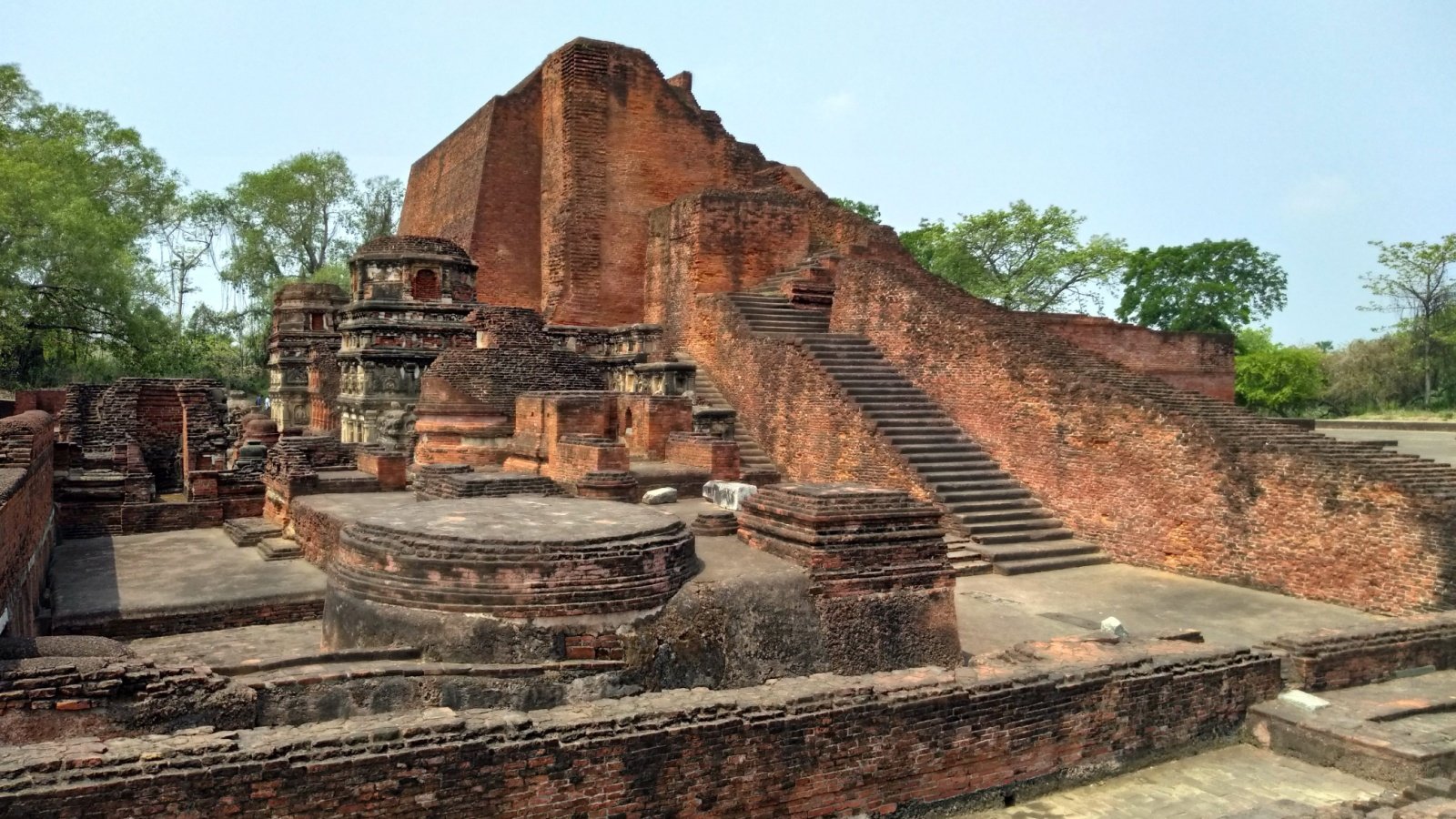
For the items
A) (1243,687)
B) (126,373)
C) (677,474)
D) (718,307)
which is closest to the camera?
(1243,687)

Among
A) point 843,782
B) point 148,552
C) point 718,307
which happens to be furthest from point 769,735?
point 718,307

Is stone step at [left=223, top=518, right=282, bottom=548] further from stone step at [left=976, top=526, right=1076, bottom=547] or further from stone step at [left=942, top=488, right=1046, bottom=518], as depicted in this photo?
stone step at [left=976, top=526, right=1076, bottom=547]

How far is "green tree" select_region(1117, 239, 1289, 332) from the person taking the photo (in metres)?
35.3

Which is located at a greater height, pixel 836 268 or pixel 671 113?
pixel 671 113

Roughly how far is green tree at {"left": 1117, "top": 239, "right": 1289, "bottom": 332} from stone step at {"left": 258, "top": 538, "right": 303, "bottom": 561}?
33.1 metres

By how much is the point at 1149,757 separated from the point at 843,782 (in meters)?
1.93

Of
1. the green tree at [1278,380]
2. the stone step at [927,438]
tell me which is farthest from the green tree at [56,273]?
the green tree at [1278,380]

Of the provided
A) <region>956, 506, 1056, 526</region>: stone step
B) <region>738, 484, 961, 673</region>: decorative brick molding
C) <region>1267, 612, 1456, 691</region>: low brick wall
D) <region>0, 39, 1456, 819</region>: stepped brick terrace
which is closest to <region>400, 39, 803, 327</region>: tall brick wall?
<region>0, 39, 1456, 819</region>: stepped brick terrace

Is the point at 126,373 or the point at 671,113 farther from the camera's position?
the point at 126,373

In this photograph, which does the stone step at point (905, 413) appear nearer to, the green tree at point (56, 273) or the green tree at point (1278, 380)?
the green tree at point (56, 273)

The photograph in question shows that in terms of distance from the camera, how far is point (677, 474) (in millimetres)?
10828

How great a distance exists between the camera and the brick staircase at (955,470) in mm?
9586

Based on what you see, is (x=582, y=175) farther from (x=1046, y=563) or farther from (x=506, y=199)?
(x=1046, y=563)

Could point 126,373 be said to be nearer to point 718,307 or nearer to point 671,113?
point 671,113
